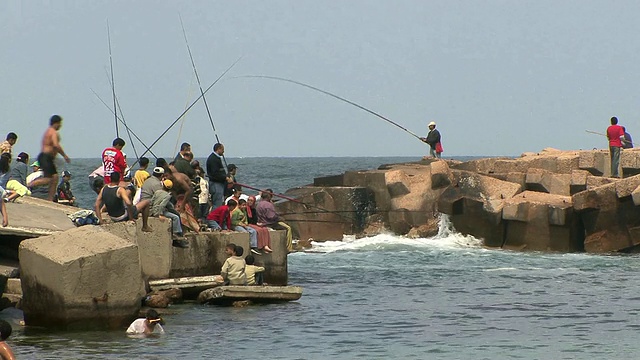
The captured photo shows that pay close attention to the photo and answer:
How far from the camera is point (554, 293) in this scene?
21406mm

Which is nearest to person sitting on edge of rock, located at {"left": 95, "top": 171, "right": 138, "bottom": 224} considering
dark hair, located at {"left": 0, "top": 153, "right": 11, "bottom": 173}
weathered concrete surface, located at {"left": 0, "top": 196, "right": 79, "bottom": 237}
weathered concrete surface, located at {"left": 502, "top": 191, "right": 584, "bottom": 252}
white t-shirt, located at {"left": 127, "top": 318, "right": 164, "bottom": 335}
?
weathered concrete surface, located at {"left": 0, "top": 196, "right": 79, "bottom": 237}

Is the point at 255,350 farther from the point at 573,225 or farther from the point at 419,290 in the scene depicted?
the point at 573,225

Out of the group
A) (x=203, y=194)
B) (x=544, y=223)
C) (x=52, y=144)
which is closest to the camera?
(x=52, y=144)

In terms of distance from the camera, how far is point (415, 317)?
1866 cm

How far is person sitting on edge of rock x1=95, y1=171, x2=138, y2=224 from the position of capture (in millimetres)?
17078

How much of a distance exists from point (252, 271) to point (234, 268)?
1.46 feet

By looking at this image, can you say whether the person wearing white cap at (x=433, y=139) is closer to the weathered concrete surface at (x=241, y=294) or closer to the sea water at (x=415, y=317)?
the sea water at (x=415, y=317)

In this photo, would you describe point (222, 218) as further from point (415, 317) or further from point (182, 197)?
point (415, 317)

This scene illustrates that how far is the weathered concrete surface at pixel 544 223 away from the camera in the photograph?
27.4 metres

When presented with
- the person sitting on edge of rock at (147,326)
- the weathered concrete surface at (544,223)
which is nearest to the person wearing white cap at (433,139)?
the weathered concrete surface at (544,223)

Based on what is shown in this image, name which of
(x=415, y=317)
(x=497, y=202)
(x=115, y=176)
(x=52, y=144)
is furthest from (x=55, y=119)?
(x=497, y=202)

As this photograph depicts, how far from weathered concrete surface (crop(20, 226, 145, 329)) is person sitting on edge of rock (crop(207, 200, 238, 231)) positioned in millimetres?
4652

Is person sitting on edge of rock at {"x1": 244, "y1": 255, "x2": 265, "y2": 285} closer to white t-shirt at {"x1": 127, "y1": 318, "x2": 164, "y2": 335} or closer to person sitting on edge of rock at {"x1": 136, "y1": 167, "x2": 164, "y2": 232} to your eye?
person sitting on edge of rock at {"x1": 136, "y1": 167, "x2": 164, "y2": 232}

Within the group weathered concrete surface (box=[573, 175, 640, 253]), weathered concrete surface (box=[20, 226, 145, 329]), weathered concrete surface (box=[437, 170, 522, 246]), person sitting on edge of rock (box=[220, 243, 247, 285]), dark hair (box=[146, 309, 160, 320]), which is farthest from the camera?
weathered concrete surface (box=[437, 170, 522, 246])
